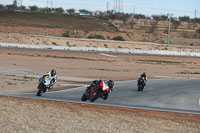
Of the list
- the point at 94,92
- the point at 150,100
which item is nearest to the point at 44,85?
the point at 94,92

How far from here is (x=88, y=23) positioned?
381ft

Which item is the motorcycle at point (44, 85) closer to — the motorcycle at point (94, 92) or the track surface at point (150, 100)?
the track surface at point (150, 100)

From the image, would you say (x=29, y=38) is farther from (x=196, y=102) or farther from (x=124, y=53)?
(x=196, y=102)

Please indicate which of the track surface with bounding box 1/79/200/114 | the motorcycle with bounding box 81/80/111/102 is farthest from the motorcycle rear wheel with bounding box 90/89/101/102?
the track surface with bounding box 1/79/200/114

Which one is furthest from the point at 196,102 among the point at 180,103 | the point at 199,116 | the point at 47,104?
the point at 47,104

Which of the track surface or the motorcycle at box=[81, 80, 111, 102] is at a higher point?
the motorcycle at box=[81, 80, 111, 102]

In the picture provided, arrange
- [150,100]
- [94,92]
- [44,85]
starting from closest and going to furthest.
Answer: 1. [94,92]
2. [44,85]
3. [150,100]

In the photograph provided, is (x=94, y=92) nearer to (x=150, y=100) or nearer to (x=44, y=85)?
(x=44, y=85)

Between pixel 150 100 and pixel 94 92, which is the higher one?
pixel 94 92

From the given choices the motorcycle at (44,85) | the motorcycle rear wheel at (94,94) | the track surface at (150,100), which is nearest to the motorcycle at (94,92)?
the motorcycle rear wheel at (94,94)

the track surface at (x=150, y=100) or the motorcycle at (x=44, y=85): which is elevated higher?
the motorcycle at (x=44, y=85)

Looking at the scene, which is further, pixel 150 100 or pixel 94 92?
pixel 150 100

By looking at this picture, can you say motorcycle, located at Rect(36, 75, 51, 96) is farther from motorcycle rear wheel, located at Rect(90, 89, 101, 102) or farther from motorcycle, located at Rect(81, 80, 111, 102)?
motorcycle rear wheel, located at Rect(90, 89, 101, 102)

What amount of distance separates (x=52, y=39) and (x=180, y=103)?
60863 mm
